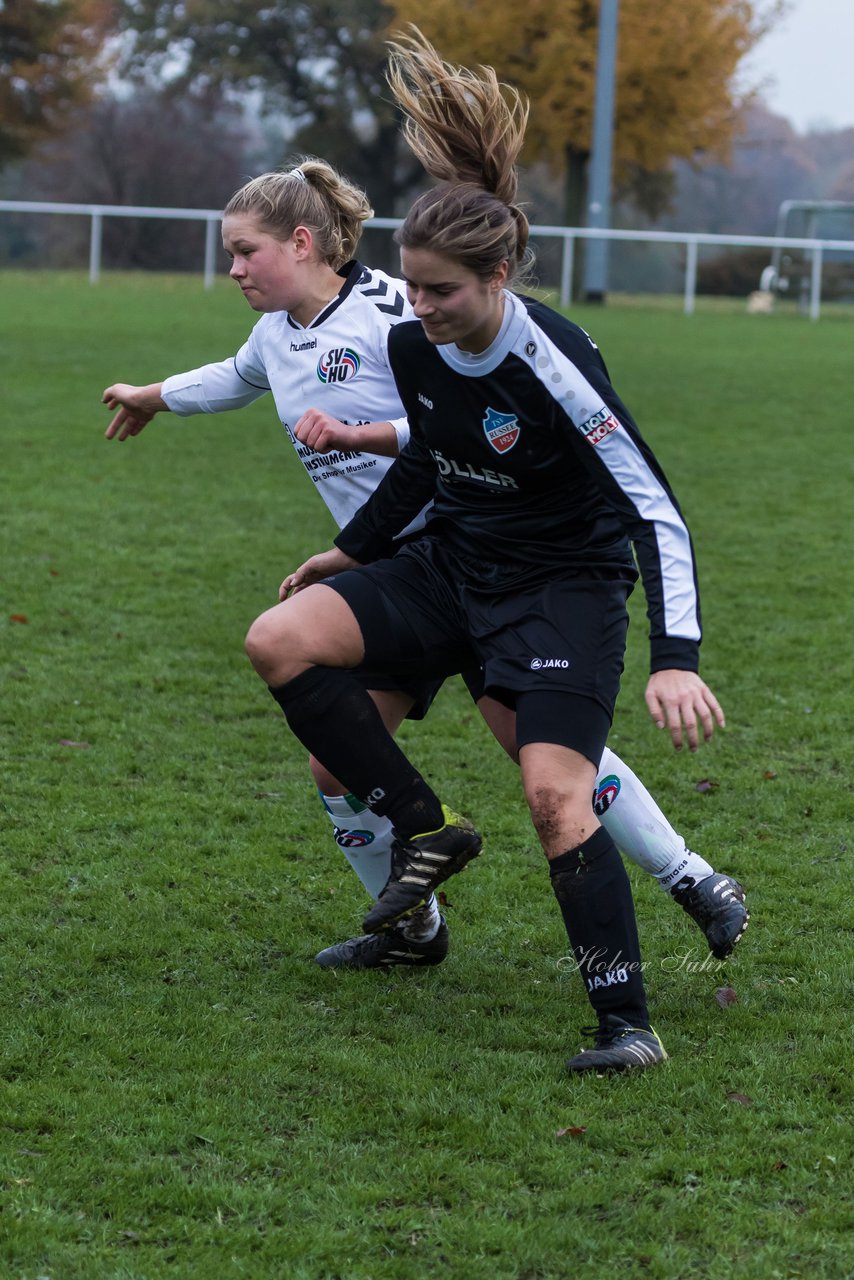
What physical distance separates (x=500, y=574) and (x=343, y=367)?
0.77m

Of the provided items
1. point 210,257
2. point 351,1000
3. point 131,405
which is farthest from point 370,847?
point 210,257

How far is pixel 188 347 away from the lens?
59.7 feet

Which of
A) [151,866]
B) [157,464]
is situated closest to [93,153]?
[157,464]

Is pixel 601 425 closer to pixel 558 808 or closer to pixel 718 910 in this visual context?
pixel 558 808

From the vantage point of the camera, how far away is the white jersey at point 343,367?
4.14m

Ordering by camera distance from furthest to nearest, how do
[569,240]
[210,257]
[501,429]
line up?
[210,257] → [569,240] → [501,429]

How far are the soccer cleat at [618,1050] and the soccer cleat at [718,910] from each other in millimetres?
464

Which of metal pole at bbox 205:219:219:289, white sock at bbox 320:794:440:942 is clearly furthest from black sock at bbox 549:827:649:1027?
metal pole at bbox 205:219:219:289

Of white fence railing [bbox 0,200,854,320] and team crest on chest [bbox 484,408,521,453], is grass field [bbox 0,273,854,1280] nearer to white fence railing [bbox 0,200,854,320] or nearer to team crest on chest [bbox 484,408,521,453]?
team crest on chest [bbox 484,408,521,453]

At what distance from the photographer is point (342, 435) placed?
387 cm

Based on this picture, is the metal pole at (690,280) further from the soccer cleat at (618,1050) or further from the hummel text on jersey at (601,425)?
the soccer cleat at (618,1050)

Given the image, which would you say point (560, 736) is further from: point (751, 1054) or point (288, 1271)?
point (288, 1271)

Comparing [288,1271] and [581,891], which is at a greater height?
[581,891]

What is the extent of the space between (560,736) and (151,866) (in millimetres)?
1702
